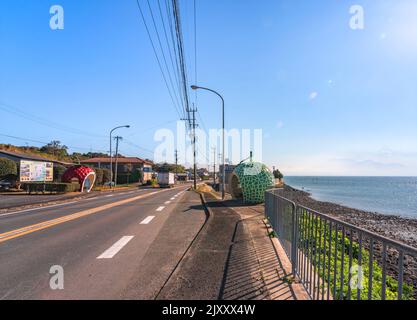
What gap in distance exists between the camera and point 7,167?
32312 millimetres

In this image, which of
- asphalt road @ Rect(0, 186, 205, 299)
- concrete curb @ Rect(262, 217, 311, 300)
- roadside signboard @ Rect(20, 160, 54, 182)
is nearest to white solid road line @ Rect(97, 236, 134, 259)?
asphalt road @ Rect(0, 186, 205, 299)

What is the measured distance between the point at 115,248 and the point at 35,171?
2763 centimetres

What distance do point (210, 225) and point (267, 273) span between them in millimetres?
5197

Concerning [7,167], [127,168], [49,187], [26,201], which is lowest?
[26,201]

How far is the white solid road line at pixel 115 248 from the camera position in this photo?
20.0ft

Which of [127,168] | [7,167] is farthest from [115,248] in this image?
[127,168]

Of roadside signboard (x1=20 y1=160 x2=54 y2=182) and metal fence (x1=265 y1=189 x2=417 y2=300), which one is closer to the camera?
metal fence (x1=265 y1=189 x2=417 y2=300)

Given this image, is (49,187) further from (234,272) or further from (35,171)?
(234,272)

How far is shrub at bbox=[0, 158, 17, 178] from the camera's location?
31.7 m

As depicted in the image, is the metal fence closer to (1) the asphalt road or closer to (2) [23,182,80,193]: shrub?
(1) the asphalt road

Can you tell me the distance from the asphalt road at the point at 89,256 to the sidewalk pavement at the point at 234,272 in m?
0.33

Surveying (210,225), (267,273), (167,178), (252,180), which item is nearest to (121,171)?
(167,178)

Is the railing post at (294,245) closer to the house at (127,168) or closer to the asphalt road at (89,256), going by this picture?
the asphalt road at (89,256)
